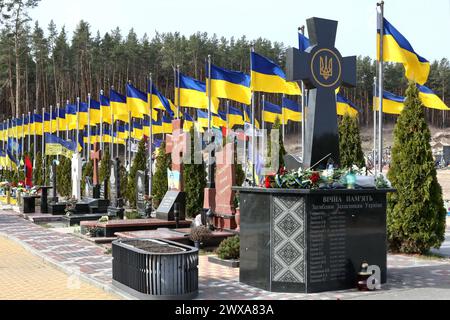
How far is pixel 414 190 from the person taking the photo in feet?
44.6

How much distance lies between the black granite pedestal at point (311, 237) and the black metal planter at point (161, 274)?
119 cm

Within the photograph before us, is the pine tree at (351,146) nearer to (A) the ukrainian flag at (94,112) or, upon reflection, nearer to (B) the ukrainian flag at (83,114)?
(A) the ukrainian flag at (94,112)

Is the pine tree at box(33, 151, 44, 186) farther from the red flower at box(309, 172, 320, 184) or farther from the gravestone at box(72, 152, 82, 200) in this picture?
the red flower at box(309, 172, 320, 184)

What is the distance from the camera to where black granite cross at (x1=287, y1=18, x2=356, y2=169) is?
968cm

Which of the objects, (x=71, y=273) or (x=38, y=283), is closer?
(x=38, y=283)

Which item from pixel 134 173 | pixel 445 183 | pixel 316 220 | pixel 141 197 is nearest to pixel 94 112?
pixel 134 173

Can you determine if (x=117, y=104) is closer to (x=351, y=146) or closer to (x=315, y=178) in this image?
(x=351, y=146)

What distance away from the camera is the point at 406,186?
13664 millimetres

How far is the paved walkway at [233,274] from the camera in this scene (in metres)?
8.61

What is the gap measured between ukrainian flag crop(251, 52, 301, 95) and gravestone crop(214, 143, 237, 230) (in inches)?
84.5

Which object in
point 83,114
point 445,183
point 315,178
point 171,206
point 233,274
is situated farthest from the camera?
point 445,183

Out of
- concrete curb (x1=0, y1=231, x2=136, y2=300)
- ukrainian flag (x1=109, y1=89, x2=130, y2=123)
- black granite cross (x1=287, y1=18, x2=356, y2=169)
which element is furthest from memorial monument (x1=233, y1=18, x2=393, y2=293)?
ukrainian flag (x1=109, y1=89, x2=130, y2=123)

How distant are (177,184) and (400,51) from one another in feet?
29.0

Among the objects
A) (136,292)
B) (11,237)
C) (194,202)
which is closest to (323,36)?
(136,292)
